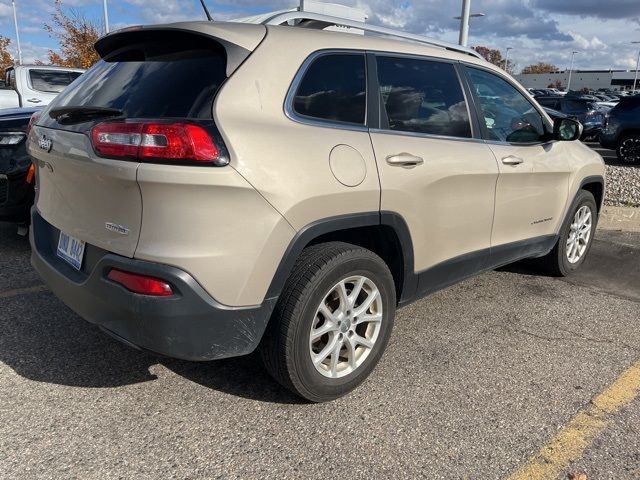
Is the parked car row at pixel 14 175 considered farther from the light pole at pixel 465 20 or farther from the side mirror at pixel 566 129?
the light pole at pixel 465 20

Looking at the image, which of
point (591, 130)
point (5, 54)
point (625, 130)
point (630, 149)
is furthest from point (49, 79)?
point (5, 54)

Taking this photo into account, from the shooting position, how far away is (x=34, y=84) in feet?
34.9

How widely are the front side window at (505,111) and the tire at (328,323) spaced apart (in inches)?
58.3

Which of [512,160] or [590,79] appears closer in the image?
[512,160]

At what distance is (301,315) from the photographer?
253 cm

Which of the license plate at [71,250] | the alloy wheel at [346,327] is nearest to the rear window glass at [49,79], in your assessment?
the license plate at [71,250]

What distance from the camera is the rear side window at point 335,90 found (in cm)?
261

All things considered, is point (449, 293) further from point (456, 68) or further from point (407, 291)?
point (456, 68)

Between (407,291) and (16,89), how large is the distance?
10.1 meters

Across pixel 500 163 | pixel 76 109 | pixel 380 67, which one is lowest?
pixel 500 163

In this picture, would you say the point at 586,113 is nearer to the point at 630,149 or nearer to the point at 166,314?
the point at 630,149

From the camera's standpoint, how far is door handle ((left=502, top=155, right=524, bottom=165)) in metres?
3.67

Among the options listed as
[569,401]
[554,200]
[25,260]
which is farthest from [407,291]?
[25,260]

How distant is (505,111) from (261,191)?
7.64 feet
